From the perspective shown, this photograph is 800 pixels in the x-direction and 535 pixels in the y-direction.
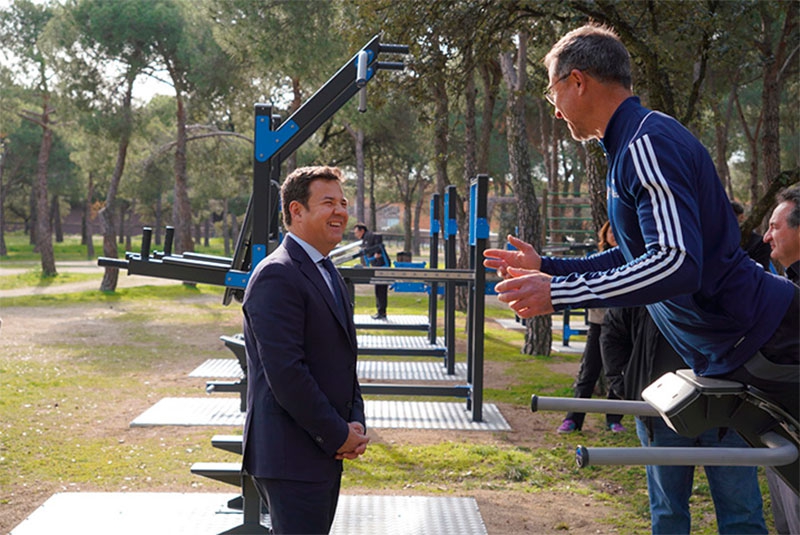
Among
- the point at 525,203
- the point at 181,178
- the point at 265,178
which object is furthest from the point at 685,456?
the point at 181,178

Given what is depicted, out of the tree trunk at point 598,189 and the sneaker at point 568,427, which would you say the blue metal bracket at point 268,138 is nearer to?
the sneaker at point 568,427

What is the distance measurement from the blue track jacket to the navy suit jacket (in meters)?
1.06

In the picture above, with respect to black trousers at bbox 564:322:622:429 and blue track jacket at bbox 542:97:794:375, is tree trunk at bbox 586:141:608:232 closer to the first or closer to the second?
black trousers at bbox 564:322:622:429

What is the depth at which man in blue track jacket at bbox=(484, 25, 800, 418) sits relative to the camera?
2.06 m

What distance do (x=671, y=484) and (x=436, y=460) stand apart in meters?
3.17

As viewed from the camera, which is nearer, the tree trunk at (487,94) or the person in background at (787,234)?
the person in background at (787,234)

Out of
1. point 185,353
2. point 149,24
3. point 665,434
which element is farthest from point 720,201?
point 149,24

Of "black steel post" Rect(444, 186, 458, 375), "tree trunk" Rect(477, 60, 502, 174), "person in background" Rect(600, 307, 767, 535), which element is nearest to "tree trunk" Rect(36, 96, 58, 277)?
"tree trunk" Rect(477, 60, 502, 174)

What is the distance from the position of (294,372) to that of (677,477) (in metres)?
1.84

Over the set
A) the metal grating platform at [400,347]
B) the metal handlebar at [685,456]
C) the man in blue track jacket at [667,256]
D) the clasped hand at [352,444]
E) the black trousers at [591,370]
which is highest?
the man in blue track jacket at [667,256]

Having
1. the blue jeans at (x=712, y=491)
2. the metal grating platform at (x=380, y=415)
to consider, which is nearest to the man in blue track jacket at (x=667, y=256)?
the blue jeans at (x=712, y=491)

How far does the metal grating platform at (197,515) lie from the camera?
15.5 ft

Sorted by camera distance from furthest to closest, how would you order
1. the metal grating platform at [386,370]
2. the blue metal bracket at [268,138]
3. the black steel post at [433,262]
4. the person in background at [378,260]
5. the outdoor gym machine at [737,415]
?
the person in background at [378,260], the black steel post at [433,262], the metal grating platform at [386,370], the blue metal bracket at [268,138], the outdoor gym machine at [737,415]

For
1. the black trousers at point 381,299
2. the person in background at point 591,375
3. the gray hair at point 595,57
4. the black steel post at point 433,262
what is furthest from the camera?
the black trousers at point 381,299
